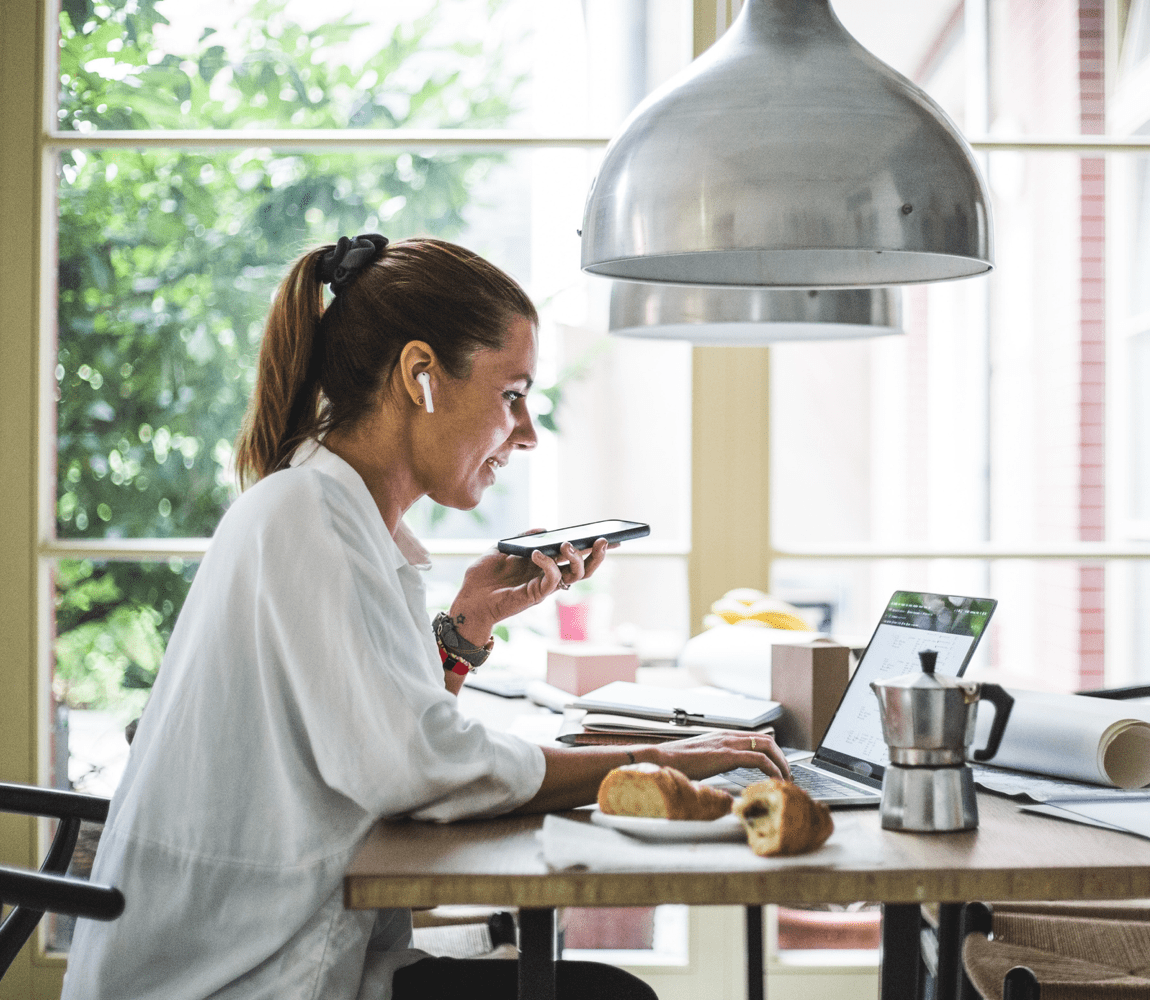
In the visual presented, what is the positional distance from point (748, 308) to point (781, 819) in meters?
1.19

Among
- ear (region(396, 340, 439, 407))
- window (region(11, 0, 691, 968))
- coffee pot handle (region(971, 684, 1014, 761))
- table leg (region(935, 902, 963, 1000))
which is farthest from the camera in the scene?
window (region(11, 0, 691, 968))

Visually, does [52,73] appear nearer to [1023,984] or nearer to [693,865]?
[693,865]

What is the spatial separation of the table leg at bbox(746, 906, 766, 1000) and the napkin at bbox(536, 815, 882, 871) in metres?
0.85

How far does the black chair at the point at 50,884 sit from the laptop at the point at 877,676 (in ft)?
2.28

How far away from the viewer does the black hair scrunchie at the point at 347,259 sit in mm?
1542

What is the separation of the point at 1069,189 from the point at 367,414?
10.1 feet

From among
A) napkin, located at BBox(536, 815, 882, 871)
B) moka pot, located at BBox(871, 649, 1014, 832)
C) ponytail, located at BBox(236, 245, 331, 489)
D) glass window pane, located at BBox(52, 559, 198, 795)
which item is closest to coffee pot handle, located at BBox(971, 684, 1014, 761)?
moka pot, located at BBox(871, 649, 1014, 832)

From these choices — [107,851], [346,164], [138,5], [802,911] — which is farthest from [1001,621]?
[107,851]

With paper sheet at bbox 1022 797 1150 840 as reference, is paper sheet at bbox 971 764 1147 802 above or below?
below

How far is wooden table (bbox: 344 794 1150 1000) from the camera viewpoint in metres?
1.03

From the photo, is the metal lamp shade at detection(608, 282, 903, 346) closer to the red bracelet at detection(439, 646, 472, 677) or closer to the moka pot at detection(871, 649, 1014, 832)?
the red bracelet at detection(439, 646, 472, 677)

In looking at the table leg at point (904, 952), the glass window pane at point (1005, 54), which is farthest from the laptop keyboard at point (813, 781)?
the glass window pane at point (1005, 54)

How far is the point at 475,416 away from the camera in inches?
60.9

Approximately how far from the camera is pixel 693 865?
105 cm
